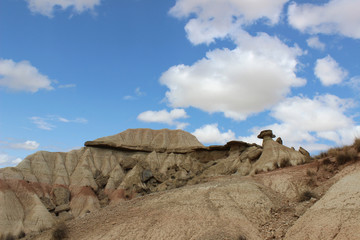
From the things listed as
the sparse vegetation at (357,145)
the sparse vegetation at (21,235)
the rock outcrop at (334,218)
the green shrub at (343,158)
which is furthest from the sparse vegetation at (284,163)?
the sparse vegetation at (21,235)

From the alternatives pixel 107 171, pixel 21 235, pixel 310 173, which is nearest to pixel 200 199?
pixel 310 173

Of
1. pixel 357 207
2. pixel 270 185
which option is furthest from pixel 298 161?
pixel 357 207

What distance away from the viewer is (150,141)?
5303 centimetres

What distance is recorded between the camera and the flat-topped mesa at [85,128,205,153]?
4997cm

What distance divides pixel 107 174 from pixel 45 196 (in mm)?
8814

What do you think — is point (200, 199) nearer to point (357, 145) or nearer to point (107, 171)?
point (357, 145)

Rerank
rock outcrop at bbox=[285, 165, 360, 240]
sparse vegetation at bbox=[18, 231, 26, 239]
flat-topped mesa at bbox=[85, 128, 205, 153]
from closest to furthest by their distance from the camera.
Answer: rock outcrop at bbox=[285, 165, 360, 240]
sparse vegetation at bbox=[18, 231, 26, 239]
flat-topped mesa at bbox=[85, 128, 205, 153]

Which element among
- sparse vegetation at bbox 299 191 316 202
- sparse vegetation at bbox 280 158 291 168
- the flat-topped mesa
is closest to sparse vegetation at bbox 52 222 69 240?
sparse vegetation at bbox 299 191 316 202

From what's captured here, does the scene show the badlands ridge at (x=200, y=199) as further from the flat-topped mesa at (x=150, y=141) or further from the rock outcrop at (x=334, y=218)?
the flat-topped mesa at (x=150, y=141)

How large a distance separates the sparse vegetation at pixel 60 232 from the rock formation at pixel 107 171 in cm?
1519

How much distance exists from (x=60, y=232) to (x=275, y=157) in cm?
1733

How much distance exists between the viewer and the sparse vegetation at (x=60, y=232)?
1509 cm

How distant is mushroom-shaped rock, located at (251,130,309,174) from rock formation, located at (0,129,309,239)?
83mm

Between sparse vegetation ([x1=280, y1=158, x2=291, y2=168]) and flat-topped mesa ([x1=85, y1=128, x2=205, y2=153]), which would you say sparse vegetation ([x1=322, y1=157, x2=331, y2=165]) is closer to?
sparse vegetation ([x1=280, y1=158, x2=291, y2=168])
